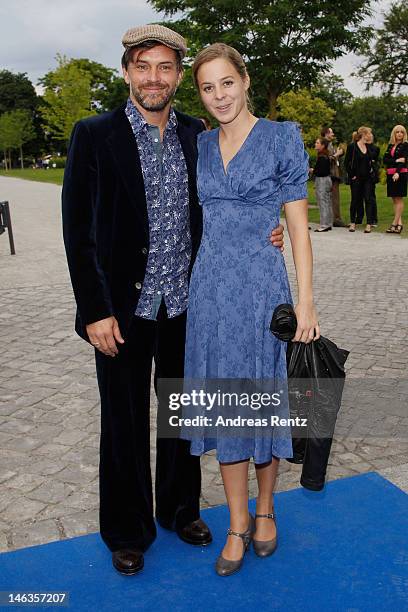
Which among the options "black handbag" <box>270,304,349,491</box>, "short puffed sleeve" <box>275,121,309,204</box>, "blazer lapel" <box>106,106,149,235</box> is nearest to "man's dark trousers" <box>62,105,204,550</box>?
"blazer lapel" <box>106,106,149,235</box>

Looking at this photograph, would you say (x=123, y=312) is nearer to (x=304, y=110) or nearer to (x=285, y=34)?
(x=285, y=34)

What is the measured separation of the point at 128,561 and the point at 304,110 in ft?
163

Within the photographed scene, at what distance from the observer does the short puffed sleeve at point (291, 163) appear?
8.95 ft

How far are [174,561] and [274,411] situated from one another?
91cm

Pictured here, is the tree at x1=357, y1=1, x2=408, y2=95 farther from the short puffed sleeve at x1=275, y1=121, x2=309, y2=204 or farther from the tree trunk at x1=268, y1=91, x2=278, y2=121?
the short puffed sleeve at x1=275, y1=121, x2=309, y2=204

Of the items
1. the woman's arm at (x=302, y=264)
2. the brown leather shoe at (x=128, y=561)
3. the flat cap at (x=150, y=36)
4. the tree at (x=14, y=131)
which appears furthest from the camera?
the tree at (x=14, y=131)

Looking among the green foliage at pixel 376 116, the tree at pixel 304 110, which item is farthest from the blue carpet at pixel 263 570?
the green foliage at pixel 376 116

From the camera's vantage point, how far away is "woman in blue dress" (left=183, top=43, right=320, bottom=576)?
273 centimetres

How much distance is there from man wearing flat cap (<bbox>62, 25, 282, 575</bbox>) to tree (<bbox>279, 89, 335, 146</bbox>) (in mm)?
46372

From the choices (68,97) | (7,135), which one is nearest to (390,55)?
(68,97)

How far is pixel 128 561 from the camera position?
9.91 ft

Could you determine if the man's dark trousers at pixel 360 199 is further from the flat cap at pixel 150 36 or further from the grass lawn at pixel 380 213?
the flat cap at pixel 150 36

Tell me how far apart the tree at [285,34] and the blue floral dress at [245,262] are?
21.5 m

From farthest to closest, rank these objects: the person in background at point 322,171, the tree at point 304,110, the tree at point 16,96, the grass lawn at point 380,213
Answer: the tree at point 16,96, the tree at point 304,110, the grass lawn at point 380,213, the person in background at point 322,171
